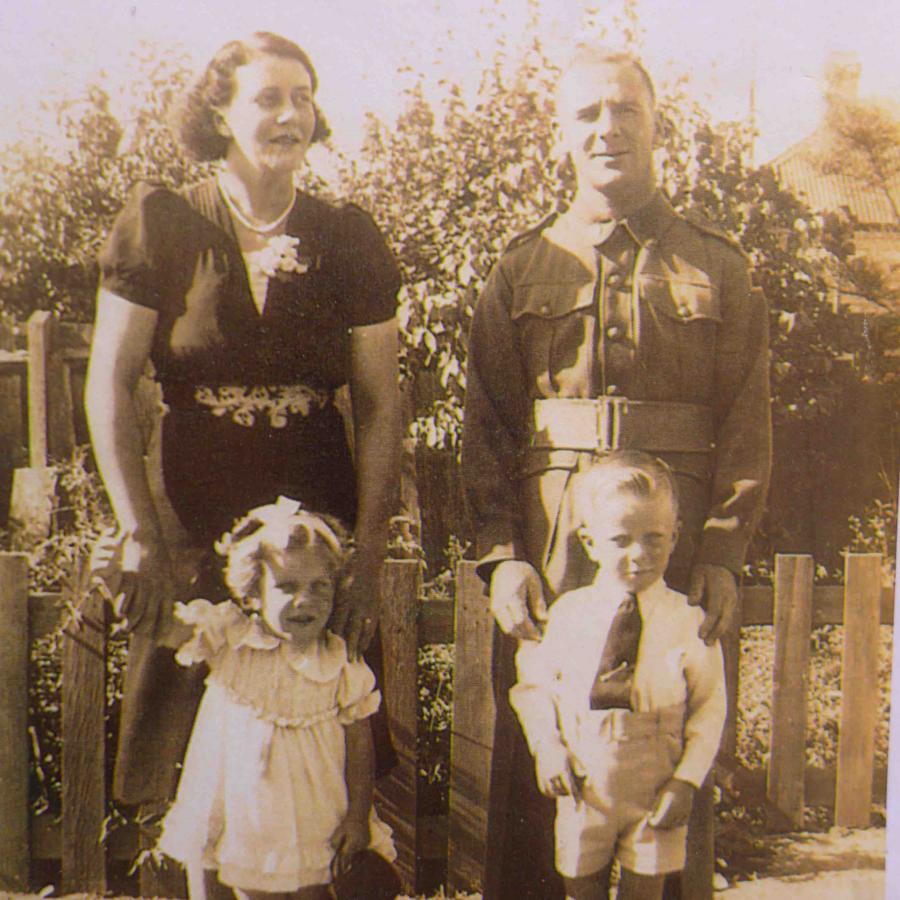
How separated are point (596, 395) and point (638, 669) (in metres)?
0.49

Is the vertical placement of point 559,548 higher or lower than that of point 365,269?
lower

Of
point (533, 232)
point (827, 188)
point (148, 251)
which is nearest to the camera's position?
point (148, 251)

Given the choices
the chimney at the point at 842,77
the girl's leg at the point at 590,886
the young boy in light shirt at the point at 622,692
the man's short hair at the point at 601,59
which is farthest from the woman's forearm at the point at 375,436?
the chimney at the point at 842,77

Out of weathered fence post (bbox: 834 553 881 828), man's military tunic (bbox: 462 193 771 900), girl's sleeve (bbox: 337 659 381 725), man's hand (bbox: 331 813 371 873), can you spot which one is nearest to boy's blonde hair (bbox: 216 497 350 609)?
girl's sleeve (bbox: 337 659 381 725)

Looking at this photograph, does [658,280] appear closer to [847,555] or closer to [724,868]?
[847,555]

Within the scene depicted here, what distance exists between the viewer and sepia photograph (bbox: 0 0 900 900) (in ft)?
5.67

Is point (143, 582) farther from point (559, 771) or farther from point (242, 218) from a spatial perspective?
point (559, 771)

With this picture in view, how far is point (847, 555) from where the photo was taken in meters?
1.93

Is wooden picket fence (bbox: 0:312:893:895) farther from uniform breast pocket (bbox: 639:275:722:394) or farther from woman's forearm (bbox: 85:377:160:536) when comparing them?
uniform breast pocket (bbox: 639:275:722:394)

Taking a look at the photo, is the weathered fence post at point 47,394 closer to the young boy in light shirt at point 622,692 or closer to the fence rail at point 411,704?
the fence rail at point 411,704

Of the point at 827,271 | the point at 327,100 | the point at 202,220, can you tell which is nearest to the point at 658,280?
the point at 827,271

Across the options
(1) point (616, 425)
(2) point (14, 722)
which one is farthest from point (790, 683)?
(2) point (14, 722)

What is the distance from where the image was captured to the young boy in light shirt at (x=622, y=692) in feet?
5.75

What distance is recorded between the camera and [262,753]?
1.74 m
